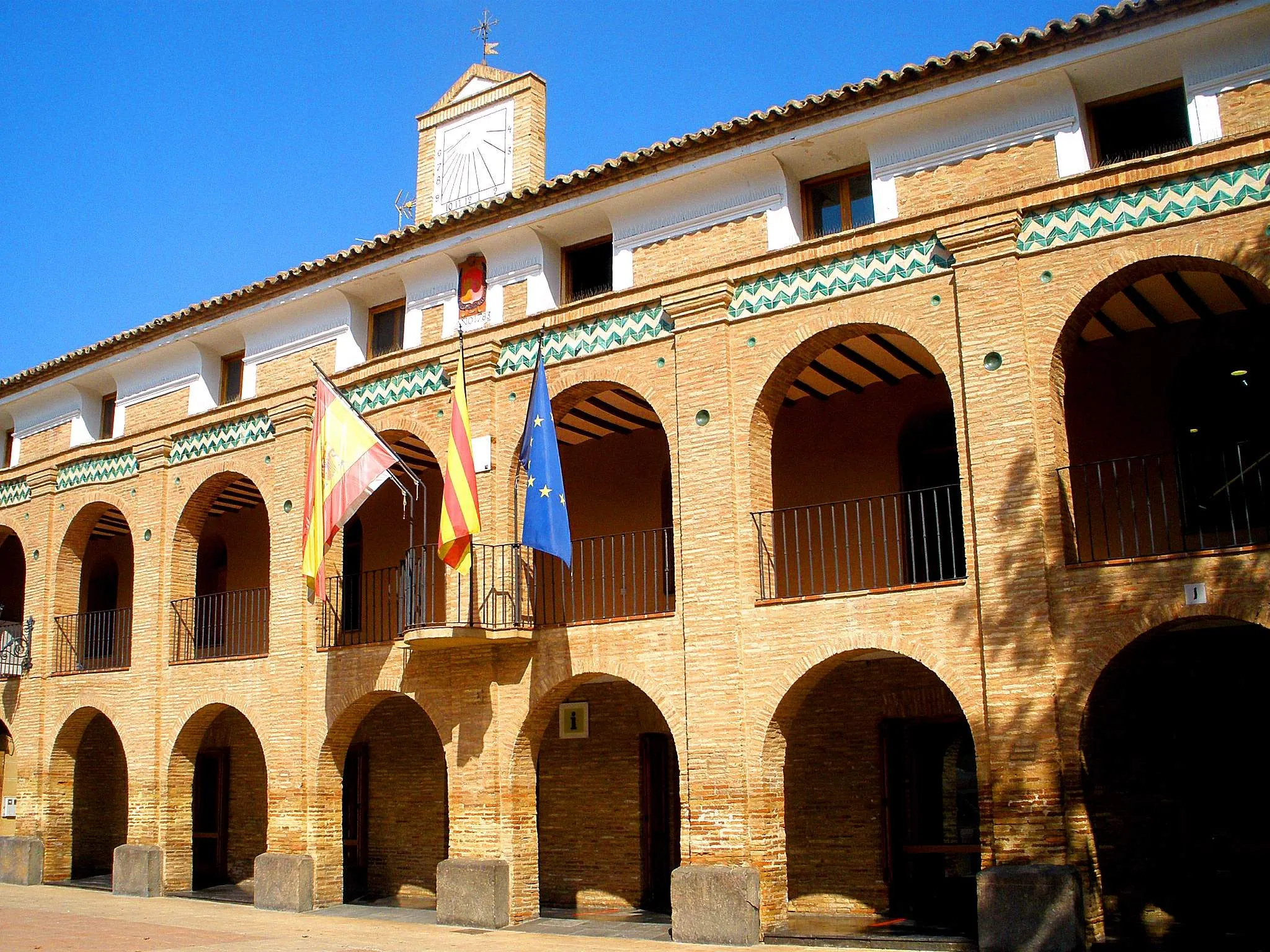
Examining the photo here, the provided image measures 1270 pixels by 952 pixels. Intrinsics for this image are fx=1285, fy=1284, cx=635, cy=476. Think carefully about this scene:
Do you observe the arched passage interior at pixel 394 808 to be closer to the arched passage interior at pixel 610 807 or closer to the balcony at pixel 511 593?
the balcony at pixel 511 593

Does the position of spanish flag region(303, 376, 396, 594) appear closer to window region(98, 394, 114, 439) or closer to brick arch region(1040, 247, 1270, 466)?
window region(98, 394, 114, 439)

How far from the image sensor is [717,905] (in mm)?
12719

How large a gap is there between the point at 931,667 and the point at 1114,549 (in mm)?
3099

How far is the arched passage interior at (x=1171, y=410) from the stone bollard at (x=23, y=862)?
1607cm

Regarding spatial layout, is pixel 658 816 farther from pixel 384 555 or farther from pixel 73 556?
pixel 73 556

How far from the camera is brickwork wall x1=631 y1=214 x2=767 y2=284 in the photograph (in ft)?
47.0

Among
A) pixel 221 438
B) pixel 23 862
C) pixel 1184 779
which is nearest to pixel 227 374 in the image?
pixel 221 438

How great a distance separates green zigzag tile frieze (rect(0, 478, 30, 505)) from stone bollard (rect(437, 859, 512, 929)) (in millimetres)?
11368

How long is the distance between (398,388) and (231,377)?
4.15m

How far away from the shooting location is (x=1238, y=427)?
1371 centimetres

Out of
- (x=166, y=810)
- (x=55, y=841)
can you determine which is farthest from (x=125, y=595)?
(x=166, y=810)

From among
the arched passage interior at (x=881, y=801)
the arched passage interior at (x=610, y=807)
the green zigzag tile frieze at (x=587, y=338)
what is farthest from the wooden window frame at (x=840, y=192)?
the arched passage interior at (x=610, y=807)

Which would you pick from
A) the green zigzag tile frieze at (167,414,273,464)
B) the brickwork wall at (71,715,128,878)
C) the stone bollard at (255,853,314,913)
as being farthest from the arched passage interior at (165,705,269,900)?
the green zigzag tile frieze at (167,414,273,464)

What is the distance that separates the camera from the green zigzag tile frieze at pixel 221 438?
18.1 m
